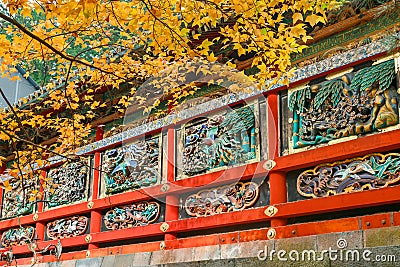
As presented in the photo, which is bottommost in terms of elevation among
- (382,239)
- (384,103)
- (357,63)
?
(382,239)

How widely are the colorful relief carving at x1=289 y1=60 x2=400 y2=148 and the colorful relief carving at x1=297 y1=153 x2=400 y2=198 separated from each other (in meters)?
0.33

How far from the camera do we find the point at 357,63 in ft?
21.5

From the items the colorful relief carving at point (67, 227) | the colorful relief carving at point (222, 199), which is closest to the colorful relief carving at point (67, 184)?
the colorful relief carving at point (67, 227)

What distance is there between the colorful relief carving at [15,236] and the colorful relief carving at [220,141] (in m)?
4.49

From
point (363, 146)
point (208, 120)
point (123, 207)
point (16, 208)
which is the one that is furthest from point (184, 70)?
point (16, 208)

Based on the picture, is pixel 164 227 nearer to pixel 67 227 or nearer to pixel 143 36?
pixel 67 227

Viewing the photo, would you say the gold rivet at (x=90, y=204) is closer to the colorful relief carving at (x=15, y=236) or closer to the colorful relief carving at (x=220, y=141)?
the colorful relief carving at (x=15, y=236)

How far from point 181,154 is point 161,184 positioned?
0.56 metres

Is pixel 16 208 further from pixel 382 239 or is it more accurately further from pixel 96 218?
pixel 382 239

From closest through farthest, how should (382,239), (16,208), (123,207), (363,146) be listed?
(382,239), (363,146), (123,207), (16,208)

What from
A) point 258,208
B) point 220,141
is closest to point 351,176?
point 258,208

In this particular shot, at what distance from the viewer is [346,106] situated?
6.48 meters

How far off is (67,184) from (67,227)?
81cm

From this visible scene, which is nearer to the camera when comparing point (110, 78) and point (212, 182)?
point (212, 182)
